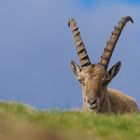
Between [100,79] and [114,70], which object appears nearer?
[100,79]

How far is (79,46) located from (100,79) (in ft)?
8.71

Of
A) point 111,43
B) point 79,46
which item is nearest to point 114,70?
point 111,43

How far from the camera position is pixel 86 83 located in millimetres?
20750

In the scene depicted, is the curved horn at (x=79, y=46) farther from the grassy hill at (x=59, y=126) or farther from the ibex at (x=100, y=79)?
the grassy hill at (x=59, y=126)

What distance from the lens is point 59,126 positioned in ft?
42.1

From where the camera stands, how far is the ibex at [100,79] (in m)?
20.4

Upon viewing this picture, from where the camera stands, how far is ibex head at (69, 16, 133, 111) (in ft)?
66.6

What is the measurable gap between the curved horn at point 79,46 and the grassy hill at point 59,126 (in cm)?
700

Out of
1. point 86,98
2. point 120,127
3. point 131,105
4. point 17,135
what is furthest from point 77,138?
point 131,105

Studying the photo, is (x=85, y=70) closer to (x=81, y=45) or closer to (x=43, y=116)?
(x=81, y=45)

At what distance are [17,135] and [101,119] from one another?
3876mm

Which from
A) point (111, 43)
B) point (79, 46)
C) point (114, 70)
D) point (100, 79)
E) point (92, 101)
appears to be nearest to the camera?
point (92, 101)

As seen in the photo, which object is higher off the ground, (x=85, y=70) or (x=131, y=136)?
(x=85, y=70)

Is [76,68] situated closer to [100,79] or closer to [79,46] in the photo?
[79,46]
